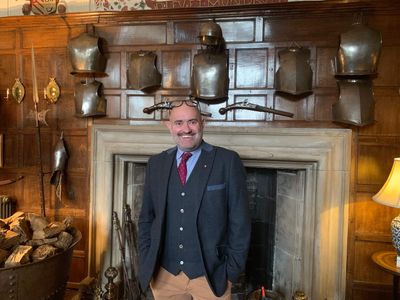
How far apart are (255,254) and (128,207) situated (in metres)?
1.07

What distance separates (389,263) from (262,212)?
970 millimetres

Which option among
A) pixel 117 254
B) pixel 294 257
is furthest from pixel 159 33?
pixel 294 257

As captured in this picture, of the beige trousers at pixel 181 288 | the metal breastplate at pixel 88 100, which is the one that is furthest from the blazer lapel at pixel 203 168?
the metal breastplate at pixel 88 100

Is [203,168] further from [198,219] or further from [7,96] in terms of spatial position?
[7,96]

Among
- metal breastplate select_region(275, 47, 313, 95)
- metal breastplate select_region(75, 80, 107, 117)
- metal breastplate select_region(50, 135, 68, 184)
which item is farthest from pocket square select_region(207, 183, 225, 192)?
metal breastplate select_region(50, 135, 68, 184)

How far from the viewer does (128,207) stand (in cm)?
263

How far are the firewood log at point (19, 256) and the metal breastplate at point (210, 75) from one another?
1.40 metres

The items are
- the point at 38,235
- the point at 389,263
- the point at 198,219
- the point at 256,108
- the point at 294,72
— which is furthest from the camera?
the point at 256,108

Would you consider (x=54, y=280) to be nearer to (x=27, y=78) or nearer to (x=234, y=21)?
(x=27, y=78)

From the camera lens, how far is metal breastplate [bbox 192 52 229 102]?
234 cm

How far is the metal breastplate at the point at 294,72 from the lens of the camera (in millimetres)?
2250

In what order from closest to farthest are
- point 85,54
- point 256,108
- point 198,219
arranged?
point 198,219, point 256,108, point 85,54

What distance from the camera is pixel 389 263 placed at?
6.71ft

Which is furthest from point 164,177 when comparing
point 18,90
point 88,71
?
point 18,90
